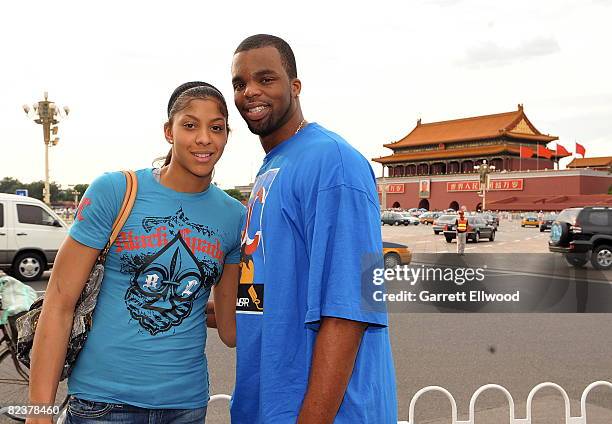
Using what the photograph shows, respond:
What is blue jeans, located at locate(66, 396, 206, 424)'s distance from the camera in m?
1.76

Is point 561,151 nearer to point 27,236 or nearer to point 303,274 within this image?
point 27,236

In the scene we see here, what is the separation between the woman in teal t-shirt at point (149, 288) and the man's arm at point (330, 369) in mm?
533

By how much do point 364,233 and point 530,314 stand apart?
27.5ft

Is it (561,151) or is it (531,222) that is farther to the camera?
(561,151)

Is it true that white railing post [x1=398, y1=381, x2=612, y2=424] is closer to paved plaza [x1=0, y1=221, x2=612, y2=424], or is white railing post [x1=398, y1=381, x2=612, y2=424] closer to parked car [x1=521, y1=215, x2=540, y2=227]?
paved plaza [x1=0, y1=221, x2=612, y2=424]

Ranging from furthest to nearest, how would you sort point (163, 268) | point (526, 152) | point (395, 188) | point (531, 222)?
point (395, 188)
point (526, 152)
point (531, 222)
point (163, 268)

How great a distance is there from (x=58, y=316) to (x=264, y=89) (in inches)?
34.1

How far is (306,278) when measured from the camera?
155 centimetres

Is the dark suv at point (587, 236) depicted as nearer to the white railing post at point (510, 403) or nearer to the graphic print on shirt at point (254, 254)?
the white railing post at point (510, 403)

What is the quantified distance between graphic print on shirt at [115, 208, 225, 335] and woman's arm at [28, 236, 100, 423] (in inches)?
4.5

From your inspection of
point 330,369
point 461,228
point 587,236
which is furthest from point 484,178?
point 330,369

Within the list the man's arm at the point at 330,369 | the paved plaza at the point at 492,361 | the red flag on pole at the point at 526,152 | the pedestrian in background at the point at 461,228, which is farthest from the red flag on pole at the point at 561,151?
the man's arm at the point at 330,369

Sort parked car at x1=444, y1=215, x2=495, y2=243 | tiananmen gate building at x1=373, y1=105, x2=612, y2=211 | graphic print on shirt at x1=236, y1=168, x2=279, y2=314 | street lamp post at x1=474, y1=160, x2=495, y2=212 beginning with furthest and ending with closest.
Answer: street lamp post at x1=474, y1=160, x2=495, y2=212, tiananmen gate building at x1=373, y1=105, x2=612, y2=211, parked car at x1=444, y1=215, x2=495, y2=243, graphic print on shirt at x1=236, y1=168, x2=279, y2=314

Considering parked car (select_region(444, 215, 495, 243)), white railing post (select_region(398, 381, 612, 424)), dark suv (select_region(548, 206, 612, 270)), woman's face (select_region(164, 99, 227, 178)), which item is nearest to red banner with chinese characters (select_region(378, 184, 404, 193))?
parked car (select_region(444, 215, 495, 243))
